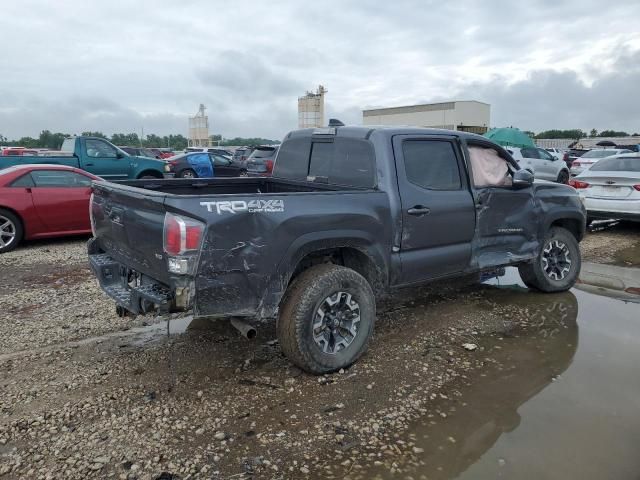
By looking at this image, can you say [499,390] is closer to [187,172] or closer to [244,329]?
[244,329]

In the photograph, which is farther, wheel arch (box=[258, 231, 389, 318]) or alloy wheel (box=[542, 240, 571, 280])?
alloy wheel (box=[542, 240, 571, 280])

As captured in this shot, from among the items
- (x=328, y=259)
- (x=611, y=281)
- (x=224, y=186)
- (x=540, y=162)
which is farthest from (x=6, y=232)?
(x=540, y=162)

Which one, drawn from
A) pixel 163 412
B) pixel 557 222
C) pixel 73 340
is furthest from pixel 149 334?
pixel 557 222

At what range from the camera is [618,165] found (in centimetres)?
1012

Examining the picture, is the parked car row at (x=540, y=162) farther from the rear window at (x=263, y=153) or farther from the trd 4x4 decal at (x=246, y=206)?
the trd 4x4 decal at (x=246, y=206)

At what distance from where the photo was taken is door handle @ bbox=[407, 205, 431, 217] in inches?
169

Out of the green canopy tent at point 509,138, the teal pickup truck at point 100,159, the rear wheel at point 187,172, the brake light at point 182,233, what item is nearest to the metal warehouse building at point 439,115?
the green canopy tent at point 509,138

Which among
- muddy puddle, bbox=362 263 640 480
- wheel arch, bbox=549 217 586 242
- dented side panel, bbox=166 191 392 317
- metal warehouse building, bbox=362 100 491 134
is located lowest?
muddy puddle, bbox=362 263 640 480

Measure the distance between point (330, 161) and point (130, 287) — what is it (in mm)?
2123

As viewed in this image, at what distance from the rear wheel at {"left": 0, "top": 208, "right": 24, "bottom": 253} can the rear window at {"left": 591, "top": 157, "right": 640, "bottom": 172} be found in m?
10.7

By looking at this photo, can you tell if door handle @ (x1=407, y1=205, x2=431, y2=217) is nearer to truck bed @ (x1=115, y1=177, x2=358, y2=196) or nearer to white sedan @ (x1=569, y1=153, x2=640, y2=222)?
truck bed @ (x1=115, y1=177, x2=358, y2=196)

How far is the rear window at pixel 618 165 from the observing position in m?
9.87

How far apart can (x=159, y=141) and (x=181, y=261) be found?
78001 mm

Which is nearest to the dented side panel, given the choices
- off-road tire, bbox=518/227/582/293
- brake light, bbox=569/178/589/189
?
off-road tire, bbox=518/227/582/293
